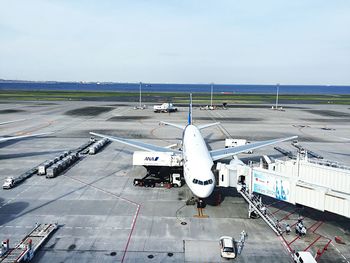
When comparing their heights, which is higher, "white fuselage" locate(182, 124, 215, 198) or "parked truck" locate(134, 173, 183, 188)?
"white fuselage" locate(182, 124, 215, 198)

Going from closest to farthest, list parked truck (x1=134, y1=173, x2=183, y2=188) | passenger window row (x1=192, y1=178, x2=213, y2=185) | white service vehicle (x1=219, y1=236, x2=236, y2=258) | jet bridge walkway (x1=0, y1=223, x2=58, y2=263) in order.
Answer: jet bridge walkway (x1=0, y1=223, x2=58, y2=263)
white service vehicle (x1=219, y1=236, x2=236, y2=258)
passenger window row (x1=192, y1=178, x2=213, y2=185)
parked truck (x1=134, y1=173, x2=183, y2=188)

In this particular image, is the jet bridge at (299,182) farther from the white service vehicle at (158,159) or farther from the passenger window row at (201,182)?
the white service vehicle at (158,159)

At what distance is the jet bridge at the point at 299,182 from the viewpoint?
25.0m

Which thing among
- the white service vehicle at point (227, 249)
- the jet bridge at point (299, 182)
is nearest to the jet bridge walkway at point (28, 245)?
the white service vehicle at point (227, 249)

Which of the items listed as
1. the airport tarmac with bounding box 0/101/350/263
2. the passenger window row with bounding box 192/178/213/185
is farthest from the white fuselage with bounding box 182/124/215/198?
the airport tarmac with bounding box 0/101/350/263

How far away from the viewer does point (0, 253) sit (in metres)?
21.8

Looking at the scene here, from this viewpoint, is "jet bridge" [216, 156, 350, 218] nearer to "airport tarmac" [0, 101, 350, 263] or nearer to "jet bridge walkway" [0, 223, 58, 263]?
"airport tarmac" [0, 101, 350, 263]

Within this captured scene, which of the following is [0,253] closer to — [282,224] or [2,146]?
[282,224]

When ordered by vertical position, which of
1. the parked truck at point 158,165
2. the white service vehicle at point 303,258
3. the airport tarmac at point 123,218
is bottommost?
the airport tarmac at point 123,218

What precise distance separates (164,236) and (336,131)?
7059cm

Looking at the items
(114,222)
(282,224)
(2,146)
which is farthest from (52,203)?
(2,146)

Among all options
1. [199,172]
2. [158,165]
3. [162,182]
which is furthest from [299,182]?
[162,182]

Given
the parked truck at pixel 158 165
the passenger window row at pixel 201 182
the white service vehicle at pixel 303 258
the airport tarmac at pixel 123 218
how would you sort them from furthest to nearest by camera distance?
the parked truck at pixel 158 165 < the passenger window row at pixel 201 182 < the airport tarmac at pixel 123 218 < the white service vehicle at pixel 303 258

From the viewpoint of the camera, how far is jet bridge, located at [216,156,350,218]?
2500cm
